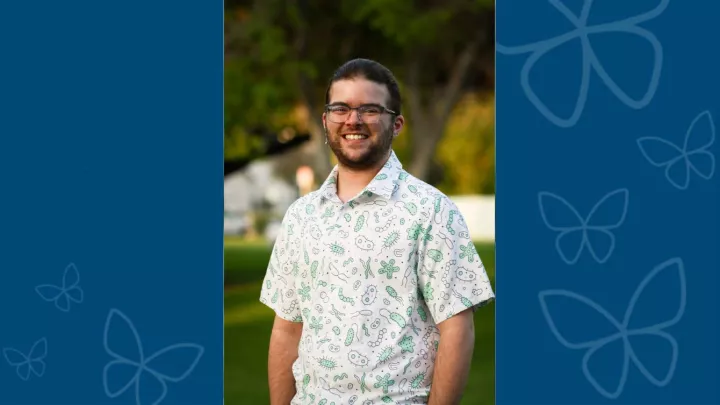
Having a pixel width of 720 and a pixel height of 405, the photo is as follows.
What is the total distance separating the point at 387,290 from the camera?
262 centimetres

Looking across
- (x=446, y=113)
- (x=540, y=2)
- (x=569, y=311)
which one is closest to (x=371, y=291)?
(x=569, y=311)

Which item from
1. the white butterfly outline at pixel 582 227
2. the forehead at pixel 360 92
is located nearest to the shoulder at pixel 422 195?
the forehead at pixel 360 92

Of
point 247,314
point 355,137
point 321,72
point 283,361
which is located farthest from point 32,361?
point 247,314

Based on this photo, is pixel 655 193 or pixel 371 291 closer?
pixel 371 291

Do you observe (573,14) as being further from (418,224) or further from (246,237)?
(246,237)

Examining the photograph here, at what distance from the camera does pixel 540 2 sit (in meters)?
3.71

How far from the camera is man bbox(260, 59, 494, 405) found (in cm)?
260

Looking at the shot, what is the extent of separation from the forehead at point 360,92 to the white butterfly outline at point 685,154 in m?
1.41

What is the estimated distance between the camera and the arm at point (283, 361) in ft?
9.42

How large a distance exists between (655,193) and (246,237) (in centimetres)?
3223

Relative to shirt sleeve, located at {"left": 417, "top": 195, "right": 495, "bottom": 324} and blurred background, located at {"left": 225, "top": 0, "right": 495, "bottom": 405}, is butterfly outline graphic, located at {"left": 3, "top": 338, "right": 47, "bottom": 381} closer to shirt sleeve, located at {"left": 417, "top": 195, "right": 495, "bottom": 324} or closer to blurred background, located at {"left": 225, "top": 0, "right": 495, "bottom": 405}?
shirt sleeve, located at {"left": 417, "top": 195, "right": 495, "bottom": 324}

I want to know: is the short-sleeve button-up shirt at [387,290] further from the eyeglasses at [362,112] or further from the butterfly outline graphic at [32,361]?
the butterfly outline graphic at [32,361]

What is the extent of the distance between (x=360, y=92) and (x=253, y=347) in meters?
8.85

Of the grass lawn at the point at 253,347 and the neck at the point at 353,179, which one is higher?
the neck at the point at 353,179
